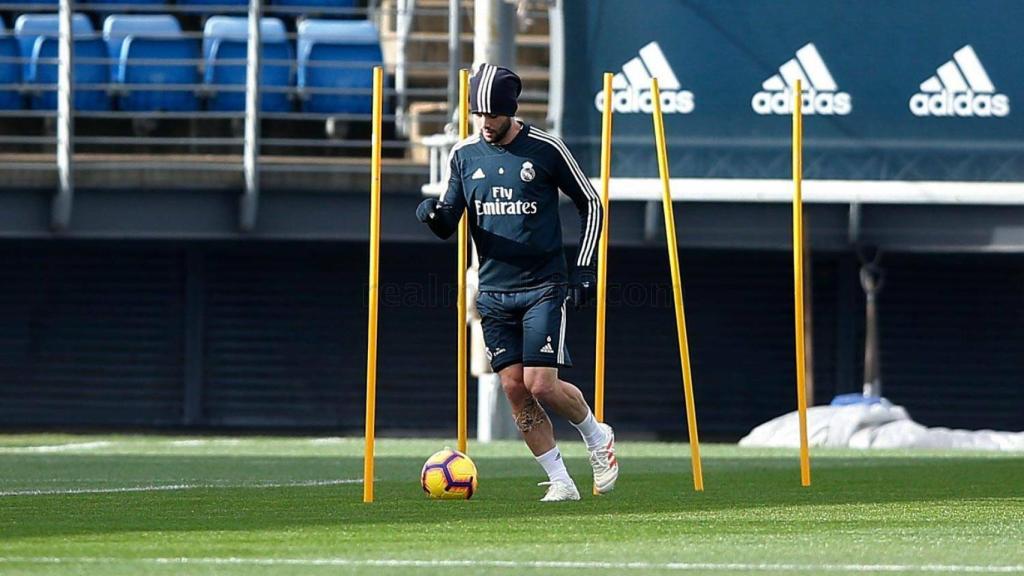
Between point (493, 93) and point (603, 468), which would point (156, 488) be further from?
point (493, 93)

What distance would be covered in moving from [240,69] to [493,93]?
1048 cm

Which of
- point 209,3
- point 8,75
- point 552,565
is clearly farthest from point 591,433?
point 209,3

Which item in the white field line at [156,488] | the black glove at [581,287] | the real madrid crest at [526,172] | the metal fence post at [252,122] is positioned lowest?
the white field line at [156,488]

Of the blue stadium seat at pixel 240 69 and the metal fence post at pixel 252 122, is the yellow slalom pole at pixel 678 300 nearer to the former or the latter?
the metal fence post at pixel 252 122

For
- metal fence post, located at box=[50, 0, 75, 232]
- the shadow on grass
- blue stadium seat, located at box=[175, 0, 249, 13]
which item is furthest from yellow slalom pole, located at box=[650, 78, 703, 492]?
blue stadium seat, located at box=[175, 0, 249, 13]

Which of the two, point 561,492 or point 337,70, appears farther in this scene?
point 337,70

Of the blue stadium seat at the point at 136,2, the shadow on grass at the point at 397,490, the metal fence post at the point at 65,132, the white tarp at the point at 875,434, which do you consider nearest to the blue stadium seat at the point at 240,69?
the blue stadium seat at the point at 136,2

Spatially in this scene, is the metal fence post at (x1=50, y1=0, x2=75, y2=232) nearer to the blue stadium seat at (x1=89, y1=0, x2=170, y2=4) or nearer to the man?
the blue stadium seat at (x1=89, y1=0, x2=170, y2=4)

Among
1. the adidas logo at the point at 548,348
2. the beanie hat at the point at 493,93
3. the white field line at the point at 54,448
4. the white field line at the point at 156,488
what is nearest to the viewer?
the beanie hat at the point at 493,93

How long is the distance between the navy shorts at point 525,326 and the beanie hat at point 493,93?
0.83 m

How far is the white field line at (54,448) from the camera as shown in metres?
14.2

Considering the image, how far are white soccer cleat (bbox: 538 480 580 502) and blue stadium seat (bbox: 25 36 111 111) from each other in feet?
35.3

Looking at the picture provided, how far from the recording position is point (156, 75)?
18.1m

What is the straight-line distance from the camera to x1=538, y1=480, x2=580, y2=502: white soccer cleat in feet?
27.7
